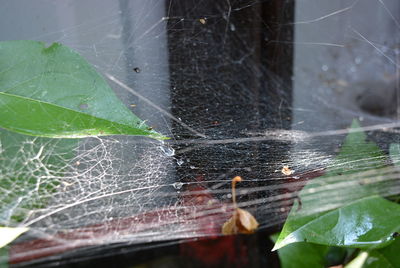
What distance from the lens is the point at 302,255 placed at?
0.64 m

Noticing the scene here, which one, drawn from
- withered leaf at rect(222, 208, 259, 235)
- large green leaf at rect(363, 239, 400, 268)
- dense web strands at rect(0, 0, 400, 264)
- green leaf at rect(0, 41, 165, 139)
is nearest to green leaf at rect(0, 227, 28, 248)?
dense web strands at rect(0, 0, 400, 264)

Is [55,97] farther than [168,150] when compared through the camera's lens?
No

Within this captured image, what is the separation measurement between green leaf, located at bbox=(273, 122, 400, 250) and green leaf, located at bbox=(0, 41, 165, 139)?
280mm

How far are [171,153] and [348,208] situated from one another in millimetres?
323

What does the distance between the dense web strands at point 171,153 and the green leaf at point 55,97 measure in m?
0.07

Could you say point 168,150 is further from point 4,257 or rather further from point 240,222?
point 4,257

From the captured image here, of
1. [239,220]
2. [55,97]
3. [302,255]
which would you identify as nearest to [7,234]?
[55,97]

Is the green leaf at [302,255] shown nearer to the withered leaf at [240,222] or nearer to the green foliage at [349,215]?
the green foliage at [349,215]

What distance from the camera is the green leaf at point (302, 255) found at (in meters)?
0.64

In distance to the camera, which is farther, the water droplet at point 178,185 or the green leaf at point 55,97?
the water droplet at point 178,185

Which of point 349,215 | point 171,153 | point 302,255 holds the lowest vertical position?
point 302,255

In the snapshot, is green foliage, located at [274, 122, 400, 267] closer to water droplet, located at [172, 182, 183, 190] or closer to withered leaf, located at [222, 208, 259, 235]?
withered leaf, located at [222, 208, 259, 235]

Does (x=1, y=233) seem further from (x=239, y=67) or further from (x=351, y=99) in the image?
(x=351, y=99)

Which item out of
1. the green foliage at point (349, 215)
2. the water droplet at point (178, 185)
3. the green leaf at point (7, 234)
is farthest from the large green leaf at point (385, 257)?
the green leaf at point (7, 234)
